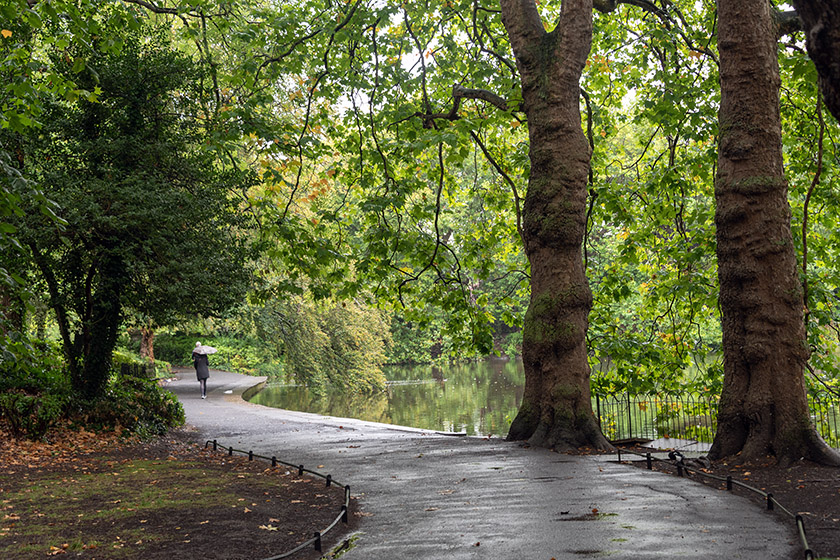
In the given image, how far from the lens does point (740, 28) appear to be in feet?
27.2

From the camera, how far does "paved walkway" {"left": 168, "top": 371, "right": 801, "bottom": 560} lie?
189 inches

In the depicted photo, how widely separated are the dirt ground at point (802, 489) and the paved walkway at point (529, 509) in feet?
0.64

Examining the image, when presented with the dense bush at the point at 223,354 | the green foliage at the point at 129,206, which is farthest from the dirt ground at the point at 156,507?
the dense bush at the point at 223,354

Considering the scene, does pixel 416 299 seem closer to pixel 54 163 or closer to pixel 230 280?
pixel 230 280

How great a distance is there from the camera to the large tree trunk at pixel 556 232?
1002 cm

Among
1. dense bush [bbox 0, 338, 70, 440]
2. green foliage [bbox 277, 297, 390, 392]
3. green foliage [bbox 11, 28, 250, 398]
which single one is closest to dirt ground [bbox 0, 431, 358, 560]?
dense bush [bbox 0, 338, 70, 440]

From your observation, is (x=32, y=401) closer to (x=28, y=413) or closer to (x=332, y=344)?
(x=28, y=413)

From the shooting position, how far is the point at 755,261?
316 inches

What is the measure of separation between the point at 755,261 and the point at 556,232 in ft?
9.51

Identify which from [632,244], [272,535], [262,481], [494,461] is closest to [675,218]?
[632,244]

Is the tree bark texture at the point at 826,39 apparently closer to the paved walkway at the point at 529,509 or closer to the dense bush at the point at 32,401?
the paved walkway at the point at 529,509

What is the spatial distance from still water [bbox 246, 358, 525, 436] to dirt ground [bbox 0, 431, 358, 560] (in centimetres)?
1033

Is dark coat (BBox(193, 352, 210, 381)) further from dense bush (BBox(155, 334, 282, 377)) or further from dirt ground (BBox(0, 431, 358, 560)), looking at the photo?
dense bush (BBox(155, 334, 282, 377))

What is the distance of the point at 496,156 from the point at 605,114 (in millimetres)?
2644
